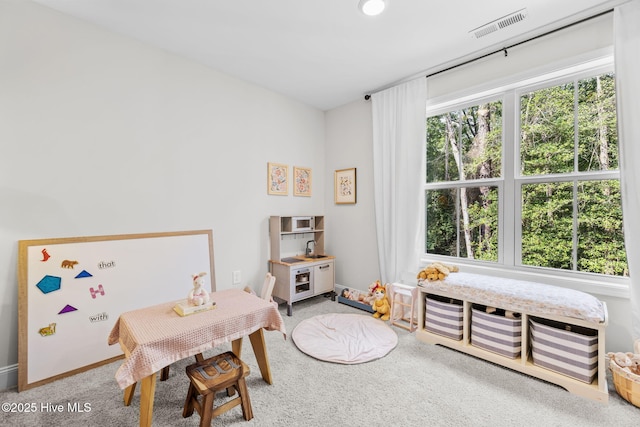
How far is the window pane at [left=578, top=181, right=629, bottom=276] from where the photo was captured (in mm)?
2107

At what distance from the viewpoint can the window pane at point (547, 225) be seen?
2301mm

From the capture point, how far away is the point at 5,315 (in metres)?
1.84

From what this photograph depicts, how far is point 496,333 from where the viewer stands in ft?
6.89

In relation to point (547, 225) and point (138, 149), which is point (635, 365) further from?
point (138, 149)

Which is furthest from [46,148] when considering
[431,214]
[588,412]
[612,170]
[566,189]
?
[612,170]

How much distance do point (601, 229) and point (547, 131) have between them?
0.89 metres

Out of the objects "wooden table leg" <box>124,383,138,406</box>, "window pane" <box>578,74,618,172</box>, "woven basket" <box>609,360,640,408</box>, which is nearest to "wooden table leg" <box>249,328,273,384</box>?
"wooden table leg" <box>124,383,138,406</box>

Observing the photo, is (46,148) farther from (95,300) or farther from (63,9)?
(95,300)

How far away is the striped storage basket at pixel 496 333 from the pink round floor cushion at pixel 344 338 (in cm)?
66

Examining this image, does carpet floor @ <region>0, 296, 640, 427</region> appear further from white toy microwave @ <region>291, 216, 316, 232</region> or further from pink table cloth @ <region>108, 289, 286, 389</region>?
white toy microwave @ <region>291, 216, 316, 232</region>

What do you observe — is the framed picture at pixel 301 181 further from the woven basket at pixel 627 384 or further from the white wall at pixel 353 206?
the woven basket at pixel 627 384

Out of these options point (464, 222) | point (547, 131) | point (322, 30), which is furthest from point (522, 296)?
point (322, 30)

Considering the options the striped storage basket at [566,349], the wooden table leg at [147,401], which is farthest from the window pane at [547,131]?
the wooden table leg at [147,401]

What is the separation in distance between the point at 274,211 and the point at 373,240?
1.28 metres
